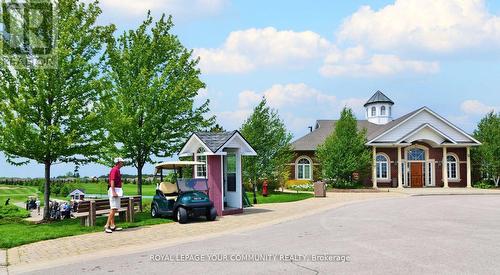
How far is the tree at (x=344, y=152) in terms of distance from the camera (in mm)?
34562

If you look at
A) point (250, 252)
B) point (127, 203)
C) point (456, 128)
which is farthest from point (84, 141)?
point (456, 128)

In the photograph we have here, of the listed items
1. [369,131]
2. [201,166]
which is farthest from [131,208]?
[369,131]

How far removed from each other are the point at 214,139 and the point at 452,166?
30007 mm

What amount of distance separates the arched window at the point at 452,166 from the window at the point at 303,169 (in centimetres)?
1238

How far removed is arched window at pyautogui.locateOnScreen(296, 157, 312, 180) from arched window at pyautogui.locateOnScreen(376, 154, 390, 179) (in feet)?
20.6

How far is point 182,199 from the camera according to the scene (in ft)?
49.3

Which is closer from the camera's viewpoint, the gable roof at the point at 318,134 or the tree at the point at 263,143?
the tree at the point at 263,143

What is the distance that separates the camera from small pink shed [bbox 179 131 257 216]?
1702 centimetres

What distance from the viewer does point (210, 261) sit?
864 cm

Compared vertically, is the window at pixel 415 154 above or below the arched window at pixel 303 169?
above

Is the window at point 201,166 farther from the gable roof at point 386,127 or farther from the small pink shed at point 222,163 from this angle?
the gable roof at point 386,127

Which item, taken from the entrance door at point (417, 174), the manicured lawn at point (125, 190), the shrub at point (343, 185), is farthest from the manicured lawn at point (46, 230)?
the entrance door at point (417, 174)

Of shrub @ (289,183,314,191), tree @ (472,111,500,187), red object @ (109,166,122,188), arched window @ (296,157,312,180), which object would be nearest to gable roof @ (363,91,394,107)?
tree @ (472,111,500,187)

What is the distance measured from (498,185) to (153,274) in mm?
38898
